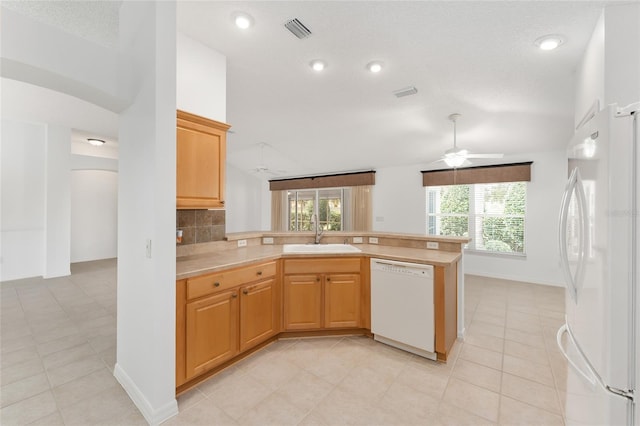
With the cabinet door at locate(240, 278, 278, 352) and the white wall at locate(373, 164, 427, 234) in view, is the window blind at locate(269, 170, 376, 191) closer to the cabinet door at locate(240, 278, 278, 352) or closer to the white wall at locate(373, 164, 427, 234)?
the white wall at locate(373, 164, 427, 234)

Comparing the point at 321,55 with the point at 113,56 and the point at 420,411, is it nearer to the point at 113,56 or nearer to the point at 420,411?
the point at 113,56

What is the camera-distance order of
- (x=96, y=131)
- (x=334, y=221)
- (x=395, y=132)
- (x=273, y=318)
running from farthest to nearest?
(x=334, y=221), (x=96, y=131), (x=395, y=132), (x=273, y=318)

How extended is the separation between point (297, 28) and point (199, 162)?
1.35 metres

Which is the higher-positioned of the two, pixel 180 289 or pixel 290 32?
pixel 290 32

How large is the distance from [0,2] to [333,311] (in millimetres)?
3669

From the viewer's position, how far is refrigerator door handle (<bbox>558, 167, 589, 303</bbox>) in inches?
53.9

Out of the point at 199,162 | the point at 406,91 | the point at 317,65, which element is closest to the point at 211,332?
the point at 199,162

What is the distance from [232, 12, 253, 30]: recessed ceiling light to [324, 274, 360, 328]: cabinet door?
2.30 m

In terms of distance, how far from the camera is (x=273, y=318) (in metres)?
2.55

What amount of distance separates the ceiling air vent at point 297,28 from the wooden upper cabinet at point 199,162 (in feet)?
3.18

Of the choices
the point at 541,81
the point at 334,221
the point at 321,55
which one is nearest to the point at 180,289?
the point at 321,55

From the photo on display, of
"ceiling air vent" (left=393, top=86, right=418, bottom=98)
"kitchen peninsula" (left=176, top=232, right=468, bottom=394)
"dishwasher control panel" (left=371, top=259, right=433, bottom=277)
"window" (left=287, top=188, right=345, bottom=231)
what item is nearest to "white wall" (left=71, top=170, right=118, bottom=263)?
"window" (left=287, top=188, right=345, bottom=231)

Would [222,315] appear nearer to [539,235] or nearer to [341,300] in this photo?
[341,300]

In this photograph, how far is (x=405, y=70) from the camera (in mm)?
2795
